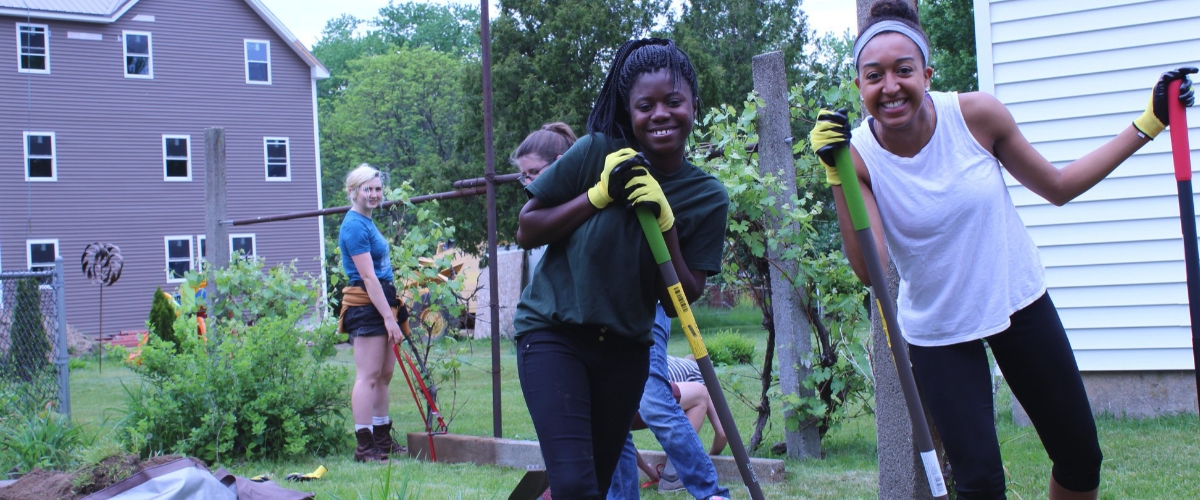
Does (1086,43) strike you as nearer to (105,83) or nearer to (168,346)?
(168,346)

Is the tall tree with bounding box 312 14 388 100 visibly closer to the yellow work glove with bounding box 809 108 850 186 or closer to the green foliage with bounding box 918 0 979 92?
the green foliage with bounding box 918 0 979 92

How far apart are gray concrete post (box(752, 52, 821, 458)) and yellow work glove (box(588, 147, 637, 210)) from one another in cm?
250

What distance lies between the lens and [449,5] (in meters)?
51.7

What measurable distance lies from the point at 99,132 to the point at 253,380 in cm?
1912

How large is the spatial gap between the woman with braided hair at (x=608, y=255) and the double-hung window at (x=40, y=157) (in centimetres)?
2271

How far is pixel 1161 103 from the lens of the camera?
8.14 ft

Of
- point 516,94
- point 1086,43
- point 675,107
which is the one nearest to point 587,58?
point 516,94

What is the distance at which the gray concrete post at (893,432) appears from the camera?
3.28 meters

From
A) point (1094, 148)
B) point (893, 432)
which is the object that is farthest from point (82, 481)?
point (1094, 148)

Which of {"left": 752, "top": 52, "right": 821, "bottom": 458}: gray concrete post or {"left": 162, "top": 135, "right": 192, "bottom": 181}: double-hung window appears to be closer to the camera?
{"left": 752, "top": 52, "right": 821, "bottom": 458}: gray concrete post

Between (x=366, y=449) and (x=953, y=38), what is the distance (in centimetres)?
2218

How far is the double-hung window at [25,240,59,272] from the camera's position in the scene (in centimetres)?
2148

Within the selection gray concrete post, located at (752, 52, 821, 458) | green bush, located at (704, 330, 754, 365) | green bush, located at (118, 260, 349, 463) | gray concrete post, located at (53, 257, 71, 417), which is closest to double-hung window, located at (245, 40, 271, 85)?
green bush, located at (704, 330, 754, 365)

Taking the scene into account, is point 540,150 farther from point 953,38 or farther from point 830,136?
point 953,38
